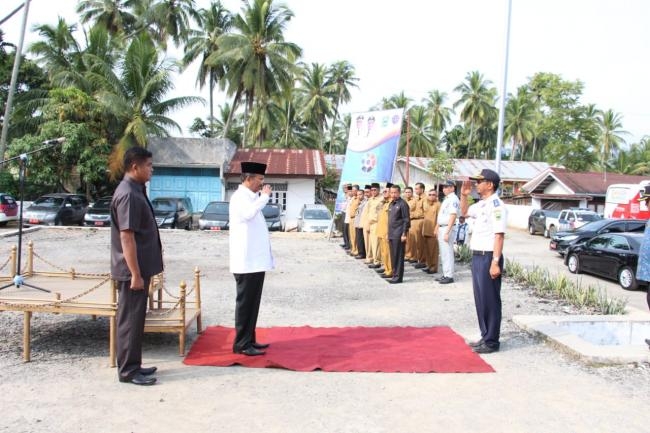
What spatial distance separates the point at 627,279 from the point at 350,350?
8.63 meters

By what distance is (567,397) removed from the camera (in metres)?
4.61

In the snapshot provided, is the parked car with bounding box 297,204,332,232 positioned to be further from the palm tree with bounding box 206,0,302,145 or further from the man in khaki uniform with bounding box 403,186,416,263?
the palm tree with bounding box 206,0,302,145

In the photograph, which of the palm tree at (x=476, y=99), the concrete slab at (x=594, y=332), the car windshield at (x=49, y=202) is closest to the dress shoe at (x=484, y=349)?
the concrete slab at (x=594, y=332)

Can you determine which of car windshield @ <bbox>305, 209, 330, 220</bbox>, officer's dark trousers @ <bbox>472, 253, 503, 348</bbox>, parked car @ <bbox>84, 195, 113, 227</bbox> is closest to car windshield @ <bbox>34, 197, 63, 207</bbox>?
parked car @ <bbox>84, 195, 113, 227</bbox>

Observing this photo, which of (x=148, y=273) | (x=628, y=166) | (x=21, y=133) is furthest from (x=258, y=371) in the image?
(x=628, y=166)

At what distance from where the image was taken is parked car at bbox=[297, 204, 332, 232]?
68.0ft

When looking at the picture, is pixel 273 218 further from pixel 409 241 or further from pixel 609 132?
pixel 609 132

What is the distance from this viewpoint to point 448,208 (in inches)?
404

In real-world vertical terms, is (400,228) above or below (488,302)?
above

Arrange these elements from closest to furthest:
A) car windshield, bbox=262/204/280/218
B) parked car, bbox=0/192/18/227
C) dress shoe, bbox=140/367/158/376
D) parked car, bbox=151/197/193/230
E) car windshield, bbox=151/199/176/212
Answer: dress shoe, bbox=140/367/158/376 → parked car, bbox=0/192/18/227 → parked car, bbox=151/197/193/230 → car windshield, bbox=151/199/176/212 → car windshield, bbox=262/204/280/218

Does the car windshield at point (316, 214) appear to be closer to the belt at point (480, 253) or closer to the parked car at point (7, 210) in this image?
the parked car at point (7, 210)

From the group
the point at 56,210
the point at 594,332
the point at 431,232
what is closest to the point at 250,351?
the point at 594,332

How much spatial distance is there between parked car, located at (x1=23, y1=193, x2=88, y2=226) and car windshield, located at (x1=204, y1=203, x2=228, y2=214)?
5.36 meters

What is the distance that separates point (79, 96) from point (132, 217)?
21.6 meters
